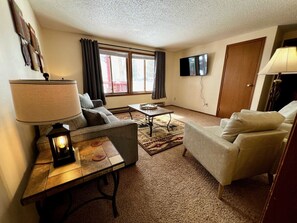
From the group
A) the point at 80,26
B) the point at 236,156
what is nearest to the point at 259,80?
the point at 236,156

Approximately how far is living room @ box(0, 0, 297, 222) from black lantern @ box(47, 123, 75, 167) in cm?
22

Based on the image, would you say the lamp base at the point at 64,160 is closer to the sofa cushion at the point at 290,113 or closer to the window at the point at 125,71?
the sofa cushion at the point at 290,113

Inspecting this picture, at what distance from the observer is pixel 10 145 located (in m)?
0.80

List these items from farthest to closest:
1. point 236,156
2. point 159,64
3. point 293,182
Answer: point 159,64 < point 236,156 < point 293,182

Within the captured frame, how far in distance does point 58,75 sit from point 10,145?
315cm

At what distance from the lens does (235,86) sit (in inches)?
135

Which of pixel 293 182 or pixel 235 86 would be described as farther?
pixel 235 86

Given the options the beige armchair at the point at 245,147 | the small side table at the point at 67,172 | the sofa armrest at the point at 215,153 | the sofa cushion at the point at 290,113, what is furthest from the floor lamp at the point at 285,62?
the small side table at the point at 67,172

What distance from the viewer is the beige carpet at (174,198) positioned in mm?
1118

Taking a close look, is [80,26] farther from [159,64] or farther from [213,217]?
[213,217]

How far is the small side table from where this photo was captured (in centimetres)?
74

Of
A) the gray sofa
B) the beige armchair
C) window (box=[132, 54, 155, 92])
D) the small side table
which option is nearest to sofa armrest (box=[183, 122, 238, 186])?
the beige armchair

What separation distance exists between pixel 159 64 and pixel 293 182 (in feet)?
15.9

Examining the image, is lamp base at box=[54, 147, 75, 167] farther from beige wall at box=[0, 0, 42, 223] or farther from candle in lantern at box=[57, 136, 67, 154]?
beige wall at box=[0, 0, 42, 223]
